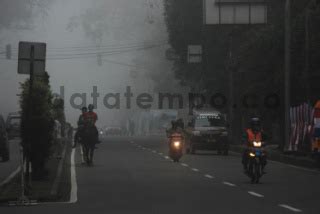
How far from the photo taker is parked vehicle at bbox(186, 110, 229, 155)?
44.2 meters

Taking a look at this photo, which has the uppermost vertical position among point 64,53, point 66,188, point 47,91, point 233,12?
point 64,53

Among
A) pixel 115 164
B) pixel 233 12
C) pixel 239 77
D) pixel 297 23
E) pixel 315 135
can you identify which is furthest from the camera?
pixel 239 77

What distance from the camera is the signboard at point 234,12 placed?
38.2m

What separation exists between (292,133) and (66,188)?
19.0 meters

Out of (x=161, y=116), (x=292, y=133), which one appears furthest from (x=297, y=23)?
(x=161, y=116)

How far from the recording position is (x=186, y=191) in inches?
815

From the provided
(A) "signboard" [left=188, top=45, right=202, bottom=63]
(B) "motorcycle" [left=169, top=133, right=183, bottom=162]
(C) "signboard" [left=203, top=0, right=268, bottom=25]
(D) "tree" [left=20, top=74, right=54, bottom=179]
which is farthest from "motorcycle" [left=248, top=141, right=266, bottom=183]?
(A) "signboard" [left=188, top=45, right=202, bottom=63]

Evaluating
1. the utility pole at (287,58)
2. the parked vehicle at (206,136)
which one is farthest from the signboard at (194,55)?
the utility pole at (287,58)

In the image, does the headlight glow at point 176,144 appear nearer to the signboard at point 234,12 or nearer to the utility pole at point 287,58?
the signboard at point 234,12

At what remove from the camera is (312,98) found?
42969mm

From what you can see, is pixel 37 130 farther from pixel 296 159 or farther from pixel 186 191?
pixel 296 159

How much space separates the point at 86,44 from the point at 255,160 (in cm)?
14127

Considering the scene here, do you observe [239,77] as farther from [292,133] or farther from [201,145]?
[292,133]

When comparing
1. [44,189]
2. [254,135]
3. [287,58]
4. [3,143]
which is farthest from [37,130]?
[287,58]
